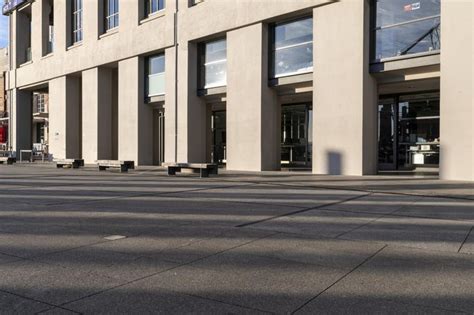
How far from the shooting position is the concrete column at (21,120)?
3628 centimetres

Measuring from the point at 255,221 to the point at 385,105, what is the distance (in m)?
14.9

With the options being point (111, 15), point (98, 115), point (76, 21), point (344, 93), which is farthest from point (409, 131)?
point (76, 21)

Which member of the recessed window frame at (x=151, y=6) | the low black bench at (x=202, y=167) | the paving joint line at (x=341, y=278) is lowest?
the paving joint line at (x=341, y=278)

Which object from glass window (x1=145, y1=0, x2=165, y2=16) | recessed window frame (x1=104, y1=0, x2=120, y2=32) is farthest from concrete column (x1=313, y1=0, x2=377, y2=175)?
recessed window frame (x1=104, y1=0, x2=120, y2=32)

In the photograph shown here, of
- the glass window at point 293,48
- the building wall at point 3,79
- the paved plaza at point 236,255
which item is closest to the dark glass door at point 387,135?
the glass window at point 293,48

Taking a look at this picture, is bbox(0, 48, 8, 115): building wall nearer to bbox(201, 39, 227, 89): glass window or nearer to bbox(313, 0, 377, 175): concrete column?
bbox(201, 39, 227, 89): glass window

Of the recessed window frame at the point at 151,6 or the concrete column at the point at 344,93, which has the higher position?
the recessed window frame at the point at 151,6

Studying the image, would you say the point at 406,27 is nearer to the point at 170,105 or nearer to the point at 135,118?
the point at 170,105

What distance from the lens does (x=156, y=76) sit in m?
25.4

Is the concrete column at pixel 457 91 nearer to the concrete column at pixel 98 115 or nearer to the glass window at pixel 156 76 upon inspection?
the glass window at pixel 156 76

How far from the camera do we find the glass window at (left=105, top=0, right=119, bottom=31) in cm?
2788

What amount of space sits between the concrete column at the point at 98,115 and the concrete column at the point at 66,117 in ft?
7.87

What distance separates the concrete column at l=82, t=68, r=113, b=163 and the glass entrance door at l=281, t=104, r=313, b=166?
35.3 feet

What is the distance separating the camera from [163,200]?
10414 millimetres
